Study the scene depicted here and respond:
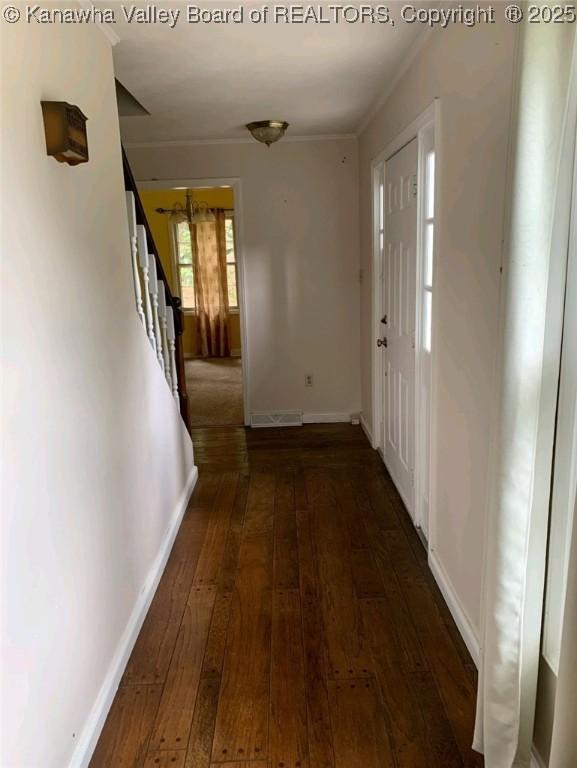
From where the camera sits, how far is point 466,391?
A: 2.05 m

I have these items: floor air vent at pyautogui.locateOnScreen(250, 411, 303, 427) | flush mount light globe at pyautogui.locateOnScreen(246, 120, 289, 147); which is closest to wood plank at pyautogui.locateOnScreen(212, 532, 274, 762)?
floor air vent at pyautogui.locateOnScreen(250, 411, 303, 427)

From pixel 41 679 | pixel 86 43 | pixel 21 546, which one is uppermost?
pixel 86 43

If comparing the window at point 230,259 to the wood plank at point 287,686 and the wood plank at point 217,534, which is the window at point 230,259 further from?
the wood plank at point 287,686

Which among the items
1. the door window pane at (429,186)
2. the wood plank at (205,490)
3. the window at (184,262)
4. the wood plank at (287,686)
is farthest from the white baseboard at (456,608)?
the window at (184,262)

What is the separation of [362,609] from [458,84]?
201cm

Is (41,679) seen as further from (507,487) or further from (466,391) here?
(466,391)

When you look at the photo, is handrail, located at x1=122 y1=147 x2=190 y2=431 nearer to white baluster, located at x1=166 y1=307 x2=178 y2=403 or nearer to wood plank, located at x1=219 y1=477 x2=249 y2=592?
white baluster, located at x1=166 y1=307 x2=178 y2=403

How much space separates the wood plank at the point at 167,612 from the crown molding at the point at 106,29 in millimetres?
2256

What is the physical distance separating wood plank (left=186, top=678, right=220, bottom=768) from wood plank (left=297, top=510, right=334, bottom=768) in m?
0.30

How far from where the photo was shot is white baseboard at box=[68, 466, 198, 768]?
5.55 ft

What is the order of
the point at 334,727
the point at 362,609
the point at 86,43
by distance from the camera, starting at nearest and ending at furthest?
1. the point at 334,727
2. the point at 86,43
3. the point at 362,609

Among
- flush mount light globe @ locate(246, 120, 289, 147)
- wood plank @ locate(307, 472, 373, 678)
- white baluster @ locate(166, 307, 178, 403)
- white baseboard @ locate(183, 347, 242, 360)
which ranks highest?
flush mount light globe @ locate(246, 120, 289, 147)

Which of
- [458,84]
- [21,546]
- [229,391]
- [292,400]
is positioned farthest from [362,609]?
[229,391]

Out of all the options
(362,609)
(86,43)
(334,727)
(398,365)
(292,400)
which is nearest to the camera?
(334,727)
